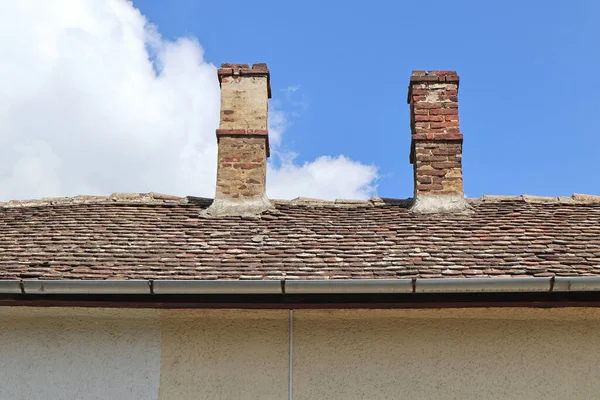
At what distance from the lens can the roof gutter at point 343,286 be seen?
4.62 meters

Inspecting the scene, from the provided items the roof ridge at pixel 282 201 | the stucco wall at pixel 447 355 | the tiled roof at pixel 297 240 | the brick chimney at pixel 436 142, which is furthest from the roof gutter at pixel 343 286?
the roof ridge at pixel 282 201

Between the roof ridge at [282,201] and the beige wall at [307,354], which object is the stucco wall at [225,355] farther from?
the roof ridge at [282,201]

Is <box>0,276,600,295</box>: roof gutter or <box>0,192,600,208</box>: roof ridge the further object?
<box>0,192,600,208</box>: roof ridge

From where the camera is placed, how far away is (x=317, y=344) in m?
4.81

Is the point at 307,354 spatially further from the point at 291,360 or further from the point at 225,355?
the point at 225,355

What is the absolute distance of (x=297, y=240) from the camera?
581 cm

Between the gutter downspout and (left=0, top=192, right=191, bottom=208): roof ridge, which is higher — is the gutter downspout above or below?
below

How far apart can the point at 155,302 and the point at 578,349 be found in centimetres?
324

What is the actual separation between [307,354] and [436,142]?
325 cm

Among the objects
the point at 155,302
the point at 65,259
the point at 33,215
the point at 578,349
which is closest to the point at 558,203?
the point at 578,349

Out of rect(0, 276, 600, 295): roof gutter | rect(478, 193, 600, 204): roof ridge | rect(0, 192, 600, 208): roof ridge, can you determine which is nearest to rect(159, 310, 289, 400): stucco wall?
rect(0, 276, 600, 295): roof gutter

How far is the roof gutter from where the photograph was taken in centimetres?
462

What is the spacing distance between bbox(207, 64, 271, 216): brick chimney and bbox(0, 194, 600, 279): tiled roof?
0.27 m

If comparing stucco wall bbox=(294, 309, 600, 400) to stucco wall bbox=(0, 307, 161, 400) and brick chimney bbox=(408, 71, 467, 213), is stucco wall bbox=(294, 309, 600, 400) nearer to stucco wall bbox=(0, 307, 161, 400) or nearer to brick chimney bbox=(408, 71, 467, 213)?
stucco wall bbox=(0, 307, 161, 400)
